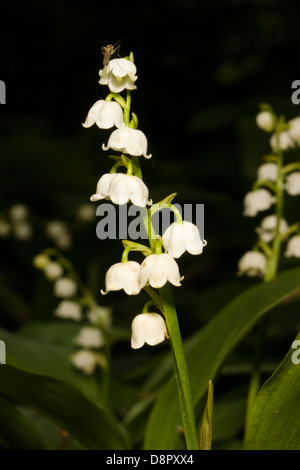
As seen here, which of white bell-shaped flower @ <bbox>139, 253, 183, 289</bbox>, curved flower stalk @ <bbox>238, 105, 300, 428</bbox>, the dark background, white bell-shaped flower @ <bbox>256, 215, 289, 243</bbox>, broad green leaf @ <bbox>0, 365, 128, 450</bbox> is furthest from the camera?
the dark background

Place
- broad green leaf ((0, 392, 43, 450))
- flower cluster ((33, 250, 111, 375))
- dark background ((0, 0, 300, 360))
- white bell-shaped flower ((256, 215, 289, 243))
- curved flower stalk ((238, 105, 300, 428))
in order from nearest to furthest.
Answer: broad green leaf ((0, 392, 43, 450))
curved flower stalk ((238, 105, 300, 428))
white bell-shaped flower ((256, 215, 289, 243))
flower cluster ((33, 250, 111, 375))
dark background ((0, 0, 300, 360))

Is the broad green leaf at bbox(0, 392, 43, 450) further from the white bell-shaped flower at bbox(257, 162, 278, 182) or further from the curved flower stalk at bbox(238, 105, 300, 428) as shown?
the white bell-shaped flower at bbox(257, 162, 278, 182)

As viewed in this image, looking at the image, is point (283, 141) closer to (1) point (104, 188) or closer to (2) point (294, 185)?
(2) point (294, 185)

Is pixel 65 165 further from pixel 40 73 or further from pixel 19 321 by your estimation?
pixel 40 73

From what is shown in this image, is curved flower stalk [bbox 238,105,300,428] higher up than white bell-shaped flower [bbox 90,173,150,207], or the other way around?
curved flower stalk [bbox 238,105,300,428]

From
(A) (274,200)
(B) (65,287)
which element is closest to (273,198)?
(A) (274,200)

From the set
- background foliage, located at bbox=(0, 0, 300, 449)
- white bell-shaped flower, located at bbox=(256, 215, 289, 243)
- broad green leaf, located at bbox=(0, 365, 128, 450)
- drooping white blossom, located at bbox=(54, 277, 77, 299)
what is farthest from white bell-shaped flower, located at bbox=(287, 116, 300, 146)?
drooping white blossom, located at bbox=(54, 277, 77, 299)

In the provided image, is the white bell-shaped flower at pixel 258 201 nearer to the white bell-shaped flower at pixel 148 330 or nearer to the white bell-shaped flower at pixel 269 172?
the white bell-shaped flower at pixel 269 172
